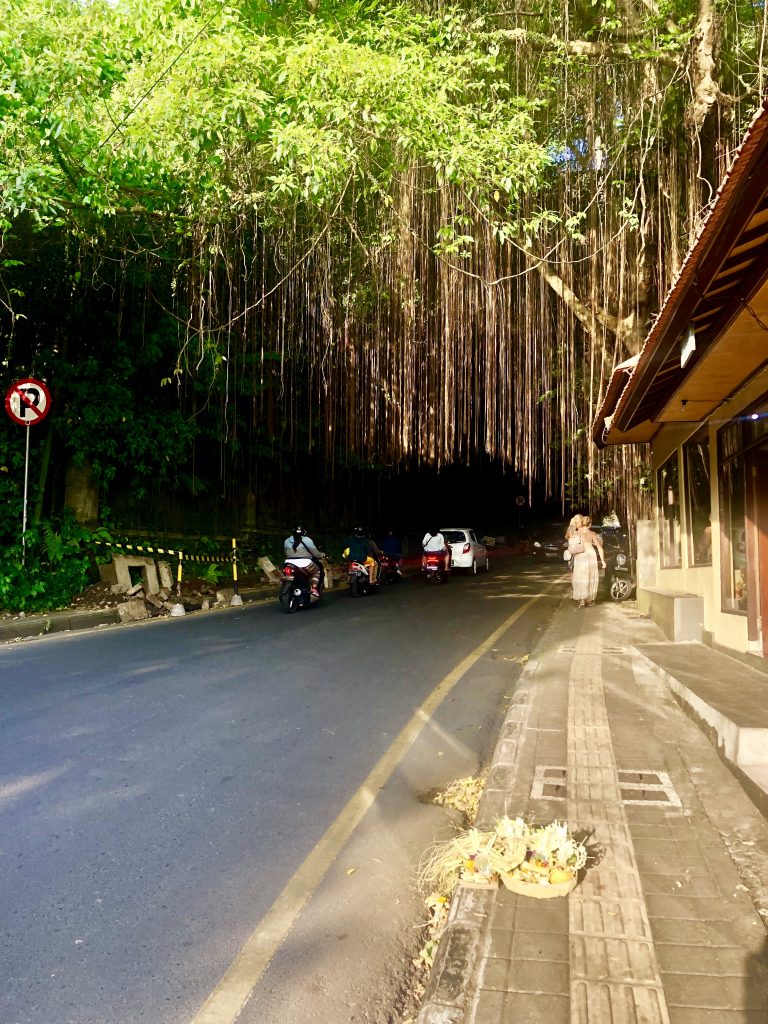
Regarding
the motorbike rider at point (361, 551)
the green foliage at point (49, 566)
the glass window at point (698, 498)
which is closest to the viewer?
the glass window at point (698, 498)

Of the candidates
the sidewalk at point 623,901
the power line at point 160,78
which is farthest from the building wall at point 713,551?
the power line at point 160,78

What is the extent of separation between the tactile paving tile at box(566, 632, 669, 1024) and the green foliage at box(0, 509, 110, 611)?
964cm

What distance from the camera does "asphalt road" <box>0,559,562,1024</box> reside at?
250cm

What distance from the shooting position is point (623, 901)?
2.87 meters

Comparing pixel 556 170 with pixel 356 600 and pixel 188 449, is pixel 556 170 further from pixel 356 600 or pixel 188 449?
pixel 188 449

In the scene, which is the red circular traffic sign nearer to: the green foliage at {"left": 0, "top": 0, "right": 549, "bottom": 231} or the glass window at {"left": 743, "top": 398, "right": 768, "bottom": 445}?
the green foliage at {"left": 0, "top": 0, "right": 549, "bottom": 231}

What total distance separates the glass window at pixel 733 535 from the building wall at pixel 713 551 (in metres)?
0.12

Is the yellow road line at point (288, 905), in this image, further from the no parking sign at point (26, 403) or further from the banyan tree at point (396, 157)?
the no parking sign at point (26, 403)

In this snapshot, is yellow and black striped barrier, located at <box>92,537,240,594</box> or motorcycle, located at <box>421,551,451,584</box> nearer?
yellow and black striped barrier, located at <box>92,537,240,594</box>

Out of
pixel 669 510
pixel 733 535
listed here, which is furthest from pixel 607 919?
pixel 669 510

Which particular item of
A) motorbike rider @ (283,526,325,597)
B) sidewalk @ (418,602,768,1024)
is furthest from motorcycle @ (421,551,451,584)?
A: sidewalk @ (418,602,768,1024)

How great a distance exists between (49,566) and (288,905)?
1108cm

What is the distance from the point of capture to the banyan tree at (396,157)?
7.37 m

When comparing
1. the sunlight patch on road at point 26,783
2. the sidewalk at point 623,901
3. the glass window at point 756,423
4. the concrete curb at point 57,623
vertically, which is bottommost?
the sidewalk at point 623,901
